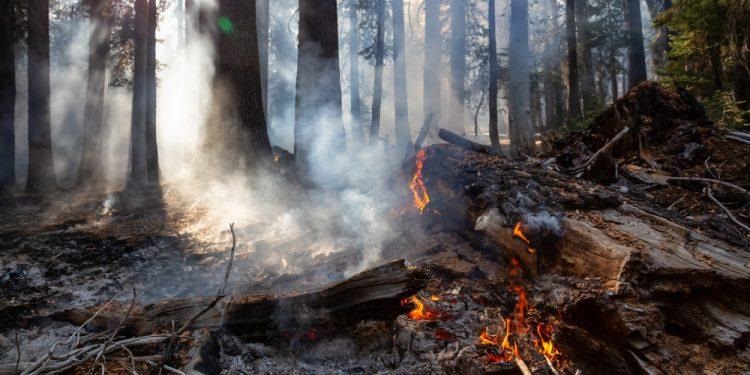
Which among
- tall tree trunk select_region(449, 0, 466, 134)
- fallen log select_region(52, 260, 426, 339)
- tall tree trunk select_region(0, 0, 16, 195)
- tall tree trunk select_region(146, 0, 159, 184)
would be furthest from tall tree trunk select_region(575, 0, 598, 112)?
tall tree trunk select_region(0, 0, 16, 195)

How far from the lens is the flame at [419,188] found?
502cm

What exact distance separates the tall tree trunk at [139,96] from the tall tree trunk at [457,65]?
614 inches

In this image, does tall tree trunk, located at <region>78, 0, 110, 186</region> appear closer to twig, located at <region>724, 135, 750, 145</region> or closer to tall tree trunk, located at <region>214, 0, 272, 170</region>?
tall tree trunk, located at <region>214, 0, 272, 170</region>

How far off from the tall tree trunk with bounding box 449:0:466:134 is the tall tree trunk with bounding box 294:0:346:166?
1506cm

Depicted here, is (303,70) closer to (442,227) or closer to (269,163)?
(269,163)

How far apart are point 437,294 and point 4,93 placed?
12180 mm

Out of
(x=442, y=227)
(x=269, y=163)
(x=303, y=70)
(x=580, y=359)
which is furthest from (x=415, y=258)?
(x=303, y=70)

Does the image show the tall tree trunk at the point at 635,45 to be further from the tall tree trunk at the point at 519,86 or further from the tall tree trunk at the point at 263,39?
the tall tree trunk at the point at 263,39

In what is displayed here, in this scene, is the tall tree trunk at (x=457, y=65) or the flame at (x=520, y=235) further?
the tall tree trunk at (x=457, y=65)

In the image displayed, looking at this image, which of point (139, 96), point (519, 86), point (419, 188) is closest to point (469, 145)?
point (419, 188)

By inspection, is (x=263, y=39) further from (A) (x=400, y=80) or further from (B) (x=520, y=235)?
(B) (x=520, y=235)

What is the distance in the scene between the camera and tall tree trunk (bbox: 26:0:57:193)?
940cm

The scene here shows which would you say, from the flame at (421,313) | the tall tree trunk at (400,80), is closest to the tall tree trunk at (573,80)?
the tall tree trunk at (400,80)

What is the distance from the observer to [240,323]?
98.1 inches
